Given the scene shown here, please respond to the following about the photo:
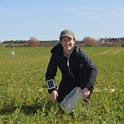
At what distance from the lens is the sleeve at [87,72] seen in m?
8.61

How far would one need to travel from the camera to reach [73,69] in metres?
9.02

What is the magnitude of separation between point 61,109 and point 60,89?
0.79 metres

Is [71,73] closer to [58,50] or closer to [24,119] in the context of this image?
[58,50]

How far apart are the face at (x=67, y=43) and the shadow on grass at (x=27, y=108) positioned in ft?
3.91

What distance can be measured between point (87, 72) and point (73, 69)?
1.29 ft

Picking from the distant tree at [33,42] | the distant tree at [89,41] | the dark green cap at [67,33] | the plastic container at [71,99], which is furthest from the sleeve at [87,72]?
the distant tree at [33,42]

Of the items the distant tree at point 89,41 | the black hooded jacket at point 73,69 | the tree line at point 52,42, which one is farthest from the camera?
the tree line at point 52,42

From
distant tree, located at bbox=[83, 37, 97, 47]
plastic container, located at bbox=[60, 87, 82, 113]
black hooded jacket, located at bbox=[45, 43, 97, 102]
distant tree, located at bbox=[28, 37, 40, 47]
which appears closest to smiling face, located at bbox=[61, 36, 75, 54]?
black hooded jacket, located at bbox=[45, 43, 97, 102]

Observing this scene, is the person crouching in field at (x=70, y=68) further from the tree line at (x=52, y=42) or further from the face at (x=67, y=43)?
the tree line at (x=52, y=42)

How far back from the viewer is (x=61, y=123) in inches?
308

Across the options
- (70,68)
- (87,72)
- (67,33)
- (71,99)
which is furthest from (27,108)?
(67,33)

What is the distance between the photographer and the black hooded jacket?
28.6 ft

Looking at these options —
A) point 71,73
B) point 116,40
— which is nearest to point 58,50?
point 71,73

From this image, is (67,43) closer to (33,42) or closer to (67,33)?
(67,33)
